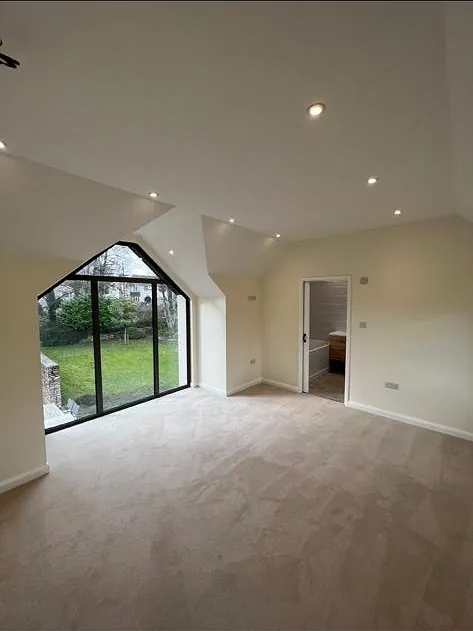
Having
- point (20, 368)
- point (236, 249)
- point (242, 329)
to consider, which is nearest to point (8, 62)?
point (20, 368)

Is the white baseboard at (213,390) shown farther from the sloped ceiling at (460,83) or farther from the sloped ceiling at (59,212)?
the sloped ceiling at (460,83)

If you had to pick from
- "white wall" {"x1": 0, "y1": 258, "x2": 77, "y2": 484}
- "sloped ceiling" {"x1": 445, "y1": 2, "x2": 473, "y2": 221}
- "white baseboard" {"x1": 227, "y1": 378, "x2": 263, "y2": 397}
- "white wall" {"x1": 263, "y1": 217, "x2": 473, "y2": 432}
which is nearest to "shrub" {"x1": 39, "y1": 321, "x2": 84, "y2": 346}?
"white wall" {"x1": 0, "y1": 258, "x2": 77, "y2": 484}

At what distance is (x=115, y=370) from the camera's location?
4.59 metres

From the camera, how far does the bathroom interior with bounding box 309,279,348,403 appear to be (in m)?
5.76

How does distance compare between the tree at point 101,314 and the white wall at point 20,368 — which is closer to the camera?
the white wall at point 20,368

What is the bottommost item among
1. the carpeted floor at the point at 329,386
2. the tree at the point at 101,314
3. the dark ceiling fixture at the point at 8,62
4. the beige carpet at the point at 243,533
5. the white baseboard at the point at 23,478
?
the beige carpet at the point at 243,533

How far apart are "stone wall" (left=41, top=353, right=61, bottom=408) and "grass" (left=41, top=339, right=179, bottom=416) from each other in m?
0.05

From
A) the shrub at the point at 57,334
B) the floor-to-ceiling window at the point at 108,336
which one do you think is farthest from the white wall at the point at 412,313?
the shrub at the point at 57,334

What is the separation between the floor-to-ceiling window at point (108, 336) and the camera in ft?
13.1

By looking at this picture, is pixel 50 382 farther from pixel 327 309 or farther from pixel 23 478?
pixel 327 309

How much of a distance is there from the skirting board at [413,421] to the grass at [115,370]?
10.4ft

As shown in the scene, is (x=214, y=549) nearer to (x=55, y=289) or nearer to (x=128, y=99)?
(x=128, y=99)

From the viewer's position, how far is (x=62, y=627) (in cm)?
165

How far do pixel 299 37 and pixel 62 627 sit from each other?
10.2 feet
